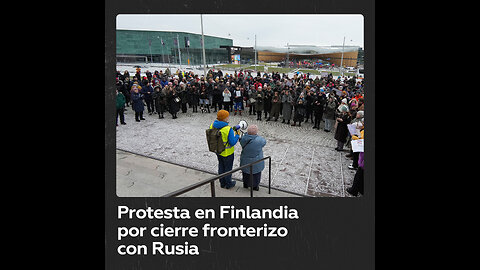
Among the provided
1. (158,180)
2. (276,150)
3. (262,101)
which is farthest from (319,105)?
(158,180)

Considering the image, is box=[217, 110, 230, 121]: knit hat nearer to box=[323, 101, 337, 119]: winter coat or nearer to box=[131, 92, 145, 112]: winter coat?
box=[323, 101, 337, 119]: winter coat

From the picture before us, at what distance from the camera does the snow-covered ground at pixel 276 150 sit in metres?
4.82

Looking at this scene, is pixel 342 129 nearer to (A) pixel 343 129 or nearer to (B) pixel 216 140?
(A) pixel 343 129

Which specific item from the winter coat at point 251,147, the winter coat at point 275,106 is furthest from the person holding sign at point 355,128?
the winter coat at point 275,106

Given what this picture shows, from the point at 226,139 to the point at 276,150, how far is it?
2.74 m

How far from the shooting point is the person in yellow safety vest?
3910mm

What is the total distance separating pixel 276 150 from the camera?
21.0 feet

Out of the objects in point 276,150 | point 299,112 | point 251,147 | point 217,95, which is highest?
point 217,95

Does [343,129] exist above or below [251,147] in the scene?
above

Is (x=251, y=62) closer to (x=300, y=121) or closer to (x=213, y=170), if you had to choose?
(x=300, y=121)

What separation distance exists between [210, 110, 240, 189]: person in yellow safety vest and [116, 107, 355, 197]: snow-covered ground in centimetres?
84

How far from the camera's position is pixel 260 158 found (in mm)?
4078

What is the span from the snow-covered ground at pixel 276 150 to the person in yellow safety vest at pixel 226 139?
84cm

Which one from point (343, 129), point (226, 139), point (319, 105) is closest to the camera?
point (226, 139)
